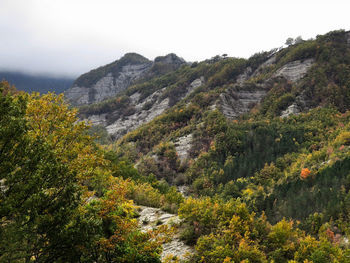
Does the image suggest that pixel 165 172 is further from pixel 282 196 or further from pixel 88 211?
pixel 88 211

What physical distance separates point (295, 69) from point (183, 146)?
7325cm

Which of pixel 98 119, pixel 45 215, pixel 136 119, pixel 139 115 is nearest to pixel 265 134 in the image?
pixel 45 215

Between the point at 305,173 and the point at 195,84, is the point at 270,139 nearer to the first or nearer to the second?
the point at 305,173

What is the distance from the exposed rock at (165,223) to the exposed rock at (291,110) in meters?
89.2

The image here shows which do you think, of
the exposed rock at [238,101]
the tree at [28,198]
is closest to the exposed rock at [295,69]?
the exposed rock at [238,101]

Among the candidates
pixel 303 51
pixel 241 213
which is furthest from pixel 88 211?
pixel 303 51

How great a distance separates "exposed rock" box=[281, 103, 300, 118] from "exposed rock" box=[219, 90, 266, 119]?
59.0 feet

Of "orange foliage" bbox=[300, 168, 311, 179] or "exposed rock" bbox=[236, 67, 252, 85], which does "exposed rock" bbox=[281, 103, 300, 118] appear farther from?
"exposed rock" bbox=[236, 67, 252, 85]

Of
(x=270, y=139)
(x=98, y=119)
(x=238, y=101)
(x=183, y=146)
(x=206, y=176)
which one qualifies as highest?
(x=238, y=101)

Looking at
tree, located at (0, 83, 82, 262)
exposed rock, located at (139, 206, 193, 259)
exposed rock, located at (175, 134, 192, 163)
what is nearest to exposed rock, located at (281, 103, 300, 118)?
exposed rock, located at (175, 134, 192, 163)

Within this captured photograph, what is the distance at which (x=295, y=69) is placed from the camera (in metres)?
121

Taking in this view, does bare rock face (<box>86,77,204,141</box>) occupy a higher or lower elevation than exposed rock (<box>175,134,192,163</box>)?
higher

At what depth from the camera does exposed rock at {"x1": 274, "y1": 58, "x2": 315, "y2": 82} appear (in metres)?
118

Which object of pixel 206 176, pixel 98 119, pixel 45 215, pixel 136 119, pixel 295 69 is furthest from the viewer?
pixel 98 119
